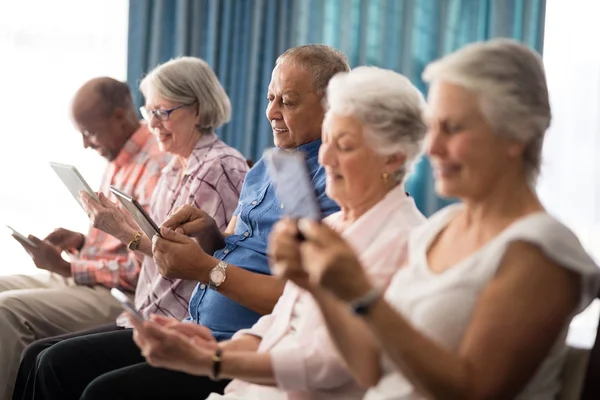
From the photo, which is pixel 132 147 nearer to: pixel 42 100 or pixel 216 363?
pixel 42 100

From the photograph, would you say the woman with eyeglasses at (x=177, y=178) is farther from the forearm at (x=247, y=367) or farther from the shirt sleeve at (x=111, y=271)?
the forearm at (x=247, y=367)

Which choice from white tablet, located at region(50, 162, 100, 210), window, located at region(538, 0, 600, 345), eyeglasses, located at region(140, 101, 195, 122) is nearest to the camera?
white tablet, located at region(50, 162, 100, 210)

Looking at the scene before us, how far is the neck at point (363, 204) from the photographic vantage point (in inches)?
66.0

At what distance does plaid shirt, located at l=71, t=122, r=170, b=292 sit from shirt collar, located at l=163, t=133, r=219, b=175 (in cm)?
14

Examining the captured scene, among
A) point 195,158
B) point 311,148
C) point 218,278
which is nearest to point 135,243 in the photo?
point 195,158

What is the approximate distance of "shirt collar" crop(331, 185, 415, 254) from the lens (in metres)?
1.63

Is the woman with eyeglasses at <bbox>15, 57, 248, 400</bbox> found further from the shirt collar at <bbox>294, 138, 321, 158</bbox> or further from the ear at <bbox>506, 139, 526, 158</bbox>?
the ear at <bbox>506, 139, 526, 158</bbox>

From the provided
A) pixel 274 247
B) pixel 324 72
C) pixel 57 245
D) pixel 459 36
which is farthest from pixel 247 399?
pixel 459 36

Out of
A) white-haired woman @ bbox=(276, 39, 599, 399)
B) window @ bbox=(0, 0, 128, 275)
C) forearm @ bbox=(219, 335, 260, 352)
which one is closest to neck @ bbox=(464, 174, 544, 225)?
white-haired woman @ bbox=(276, 39, 599, 399)

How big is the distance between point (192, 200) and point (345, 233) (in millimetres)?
921

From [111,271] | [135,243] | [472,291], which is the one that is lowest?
[111,271]

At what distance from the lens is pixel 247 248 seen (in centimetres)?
219

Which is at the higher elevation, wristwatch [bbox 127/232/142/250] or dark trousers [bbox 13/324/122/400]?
wristwatch [bbox 127/232/142/250]

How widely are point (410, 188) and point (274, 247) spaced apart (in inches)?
105
